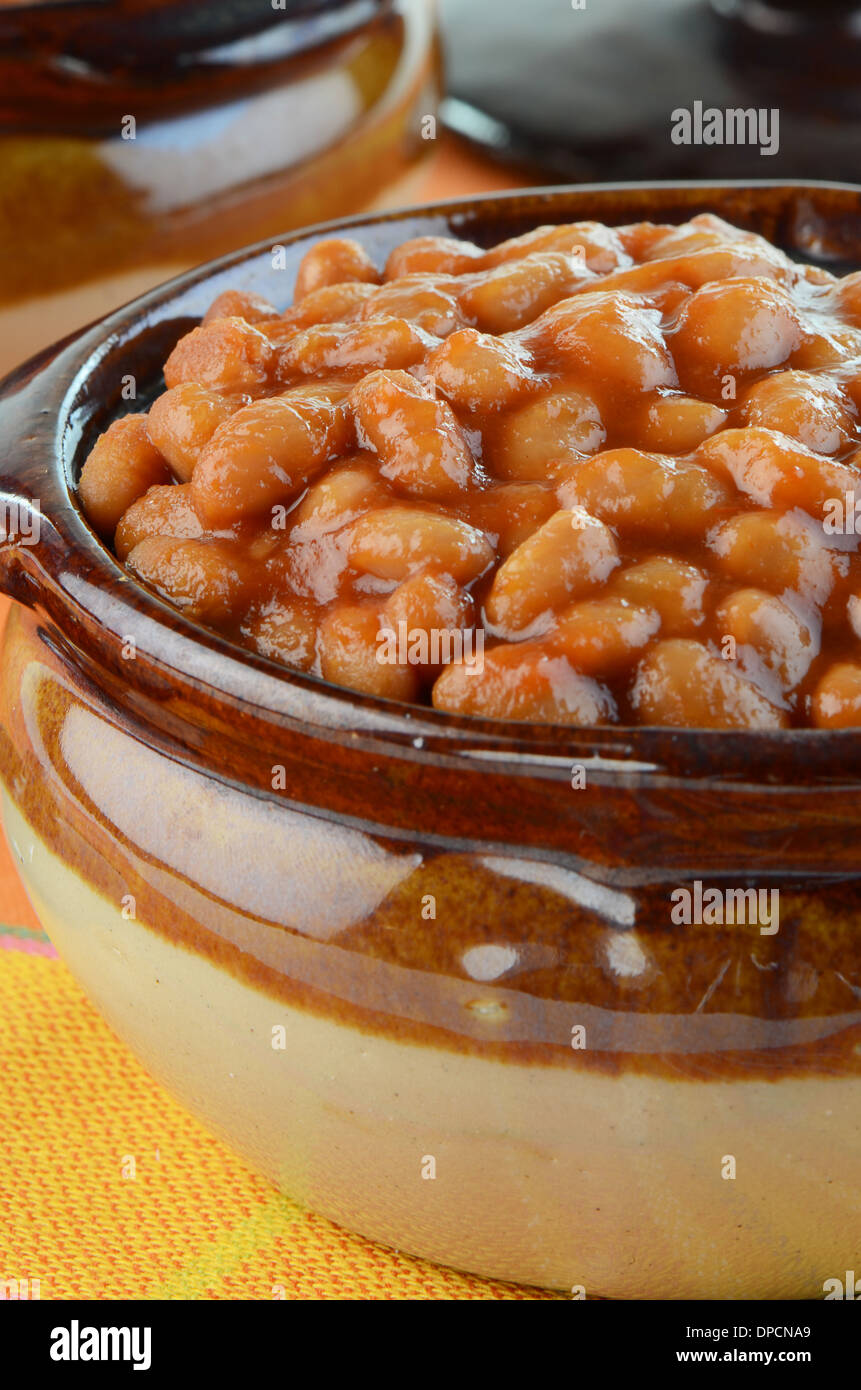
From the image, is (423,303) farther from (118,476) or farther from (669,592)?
(669,592)

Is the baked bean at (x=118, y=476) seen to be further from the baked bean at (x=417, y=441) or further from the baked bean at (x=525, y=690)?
the baked bean at (x=525, y=690)

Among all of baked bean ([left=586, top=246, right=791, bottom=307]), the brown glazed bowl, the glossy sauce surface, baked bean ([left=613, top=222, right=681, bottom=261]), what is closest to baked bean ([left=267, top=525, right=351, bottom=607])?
the glossy sauce surface

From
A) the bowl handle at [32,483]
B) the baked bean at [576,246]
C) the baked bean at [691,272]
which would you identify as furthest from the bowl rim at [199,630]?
the baked bean at [691,272]

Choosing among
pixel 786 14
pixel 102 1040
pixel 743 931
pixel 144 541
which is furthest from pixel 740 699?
pixel 786 14

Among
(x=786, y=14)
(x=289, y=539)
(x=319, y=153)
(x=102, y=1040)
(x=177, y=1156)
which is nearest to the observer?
(x=289, y=539)

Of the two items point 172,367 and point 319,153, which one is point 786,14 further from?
point 172,367

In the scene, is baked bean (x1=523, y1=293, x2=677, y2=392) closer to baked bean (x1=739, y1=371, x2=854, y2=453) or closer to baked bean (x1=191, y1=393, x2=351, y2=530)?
Result: baked bean (x1=739, y1=371, x2=854, y2=453)
